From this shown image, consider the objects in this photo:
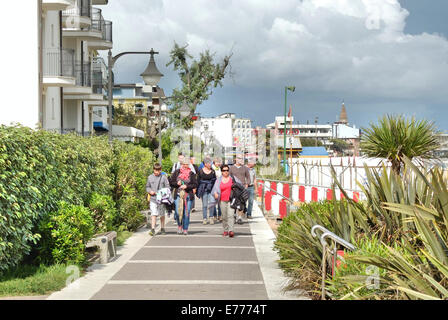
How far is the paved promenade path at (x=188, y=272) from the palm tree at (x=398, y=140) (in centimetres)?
356

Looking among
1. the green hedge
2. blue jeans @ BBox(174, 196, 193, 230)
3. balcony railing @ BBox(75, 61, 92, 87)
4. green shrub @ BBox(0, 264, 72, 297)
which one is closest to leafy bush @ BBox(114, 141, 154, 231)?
the green hedge

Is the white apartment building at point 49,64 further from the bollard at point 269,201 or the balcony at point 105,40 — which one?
the bollard at point 269,201

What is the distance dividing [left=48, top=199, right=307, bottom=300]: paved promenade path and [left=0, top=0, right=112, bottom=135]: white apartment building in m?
8.99

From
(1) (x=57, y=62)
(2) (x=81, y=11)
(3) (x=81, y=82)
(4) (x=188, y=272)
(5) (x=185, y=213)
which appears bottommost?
(4) (x=188, y=272)

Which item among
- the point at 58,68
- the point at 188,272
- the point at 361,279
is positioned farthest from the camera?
the point at 58,68

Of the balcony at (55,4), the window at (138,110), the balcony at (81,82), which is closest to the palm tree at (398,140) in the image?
the balcony at (55,4)

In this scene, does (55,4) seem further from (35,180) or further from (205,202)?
(35,180)

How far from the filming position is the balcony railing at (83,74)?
3278 cm

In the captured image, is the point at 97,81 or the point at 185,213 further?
the point at 97,81

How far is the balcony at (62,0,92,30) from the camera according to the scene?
33.3 meters

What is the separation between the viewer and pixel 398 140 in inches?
624

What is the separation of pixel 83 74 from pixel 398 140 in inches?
834

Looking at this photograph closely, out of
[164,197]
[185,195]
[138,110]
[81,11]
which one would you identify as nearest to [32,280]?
[164,197]

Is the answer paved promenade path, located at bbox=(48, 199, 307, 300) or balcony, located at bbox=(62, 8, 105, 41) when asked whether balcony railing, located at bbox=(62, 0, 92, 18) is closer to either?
balcony, located at bbox=(62, 8, 105, 41)
